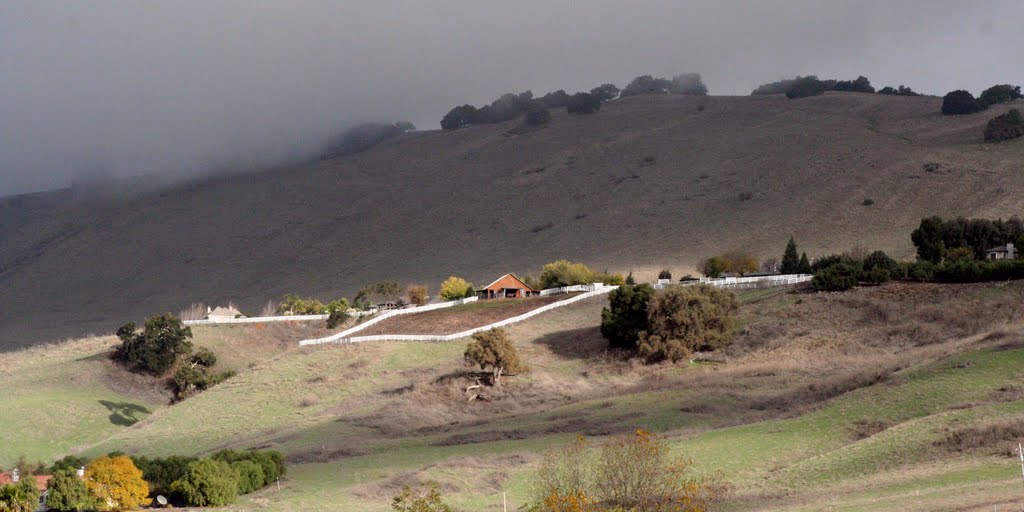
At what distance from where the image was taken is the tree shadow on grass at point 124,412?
60125mm

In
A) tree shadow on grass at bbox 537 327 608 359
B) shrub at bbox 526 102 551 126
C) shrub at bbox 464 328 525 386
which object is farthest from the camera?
shrub at bbox 526 102 551 126

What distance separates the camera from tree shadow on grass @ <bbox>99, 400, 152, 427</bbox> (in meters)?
60.1

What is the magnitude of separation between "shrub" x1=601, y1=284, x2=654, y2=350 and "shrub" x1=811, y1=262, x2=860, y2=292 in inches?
362

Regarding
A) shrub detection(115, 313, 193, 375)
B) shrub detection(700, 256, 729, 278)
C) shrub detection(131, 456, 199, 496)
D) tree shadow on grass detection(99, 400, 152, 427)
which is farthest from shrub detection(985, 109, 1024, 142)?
shrub detection(131, 456, 199, 496)

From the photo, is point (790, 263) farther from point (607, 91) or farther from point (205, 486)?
point (607, 91)

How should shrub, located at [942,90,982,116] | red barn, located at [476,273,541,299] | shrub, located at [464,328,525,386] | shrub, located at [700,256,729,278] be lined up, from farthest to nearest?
1. shrub, located at [942,90,982,116]
2. shrub, located at [700,256,729,278]
3. red barn, located at [476,273,541,299]
4. shrub, located at [464,328,525,386]

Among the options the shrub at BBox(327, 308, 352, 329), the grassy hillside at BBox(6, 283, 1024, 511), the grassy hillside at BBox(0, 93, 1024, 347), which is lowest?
the grassy hillside at BBox(6, 283, 1024, 511)

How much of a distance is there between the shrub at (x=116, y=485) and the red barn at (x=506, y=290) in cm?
4542

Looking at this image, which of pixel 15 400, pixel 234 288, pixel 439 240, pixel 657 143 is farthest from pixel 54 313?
pixel 657 143

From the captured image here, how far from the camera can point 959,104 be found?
127938 millimetres

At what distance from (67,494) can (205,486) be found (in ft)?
12.1

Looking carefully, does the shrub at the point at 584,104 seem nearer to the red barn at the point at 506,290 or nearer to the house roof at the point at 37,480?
the red barn at the point at 506,290

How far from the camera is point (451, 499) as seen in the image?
33.4m

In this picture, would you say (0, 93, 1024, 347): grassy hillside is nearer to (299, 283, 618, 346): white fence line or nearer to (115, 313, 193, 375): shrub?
(299, 283, 618, 346): white fence line
